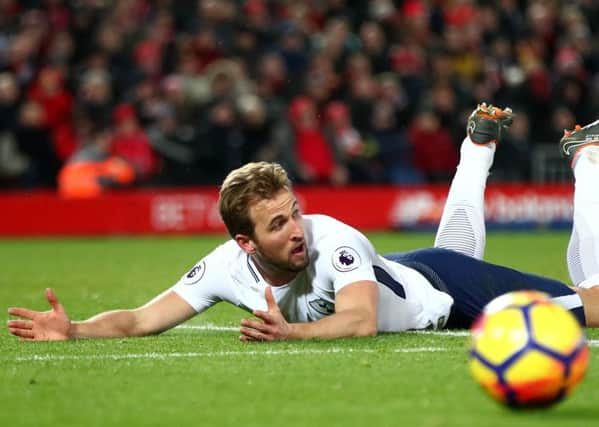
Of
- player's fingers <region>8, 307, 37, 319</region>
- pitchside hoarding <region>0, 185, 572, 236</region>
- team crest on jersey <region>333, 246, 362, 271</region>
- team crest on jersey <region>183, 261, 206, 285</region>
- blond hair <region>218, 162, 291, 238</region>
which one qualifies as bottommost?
pitchside hoarding <region>0, 185, 572, 236</region>

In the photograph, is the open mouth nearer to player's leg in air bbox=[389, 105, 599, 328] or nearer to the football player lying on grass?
the football player lying on grass

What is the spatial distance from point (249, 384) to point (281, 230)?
121cm

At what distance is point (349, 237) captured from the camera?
22.9ft

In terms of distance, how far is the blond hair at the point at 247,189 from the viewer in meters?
6.66

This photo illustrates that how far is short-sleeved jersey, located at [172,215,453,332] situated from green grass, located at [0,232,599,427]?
0.21 meters

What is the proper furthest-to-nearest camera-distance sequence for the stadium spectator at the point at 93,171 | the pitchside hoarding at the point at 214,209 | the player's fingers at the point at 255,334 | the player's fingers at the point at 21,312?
the pitchside hoarding at the point at 214,209 → the stadium spectator at the point at 93,171 → the player's fingers at the point at 21,312 → the player's fingers at the point at 255,334

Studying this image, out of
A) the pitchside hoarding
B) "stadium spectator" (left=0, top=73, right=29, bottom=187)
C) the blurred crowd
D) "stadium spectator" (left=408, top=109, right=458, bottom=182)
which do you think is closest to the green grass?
"stadium spectator" (left=0, top=73, right=29, bottom=187)

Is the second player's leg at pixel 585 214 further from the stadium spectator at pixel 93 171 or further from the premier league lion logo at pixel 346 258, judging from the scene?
the stadium spectator at pixel 93 171

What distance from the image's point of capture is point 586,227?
8.02m

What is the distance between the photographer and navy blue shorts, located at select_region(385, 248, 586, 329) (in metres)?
7.31

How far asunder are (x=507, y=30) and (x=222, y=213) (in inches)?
689

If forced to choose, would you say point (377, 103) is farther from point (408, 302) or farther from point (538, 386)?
point (538, 386)

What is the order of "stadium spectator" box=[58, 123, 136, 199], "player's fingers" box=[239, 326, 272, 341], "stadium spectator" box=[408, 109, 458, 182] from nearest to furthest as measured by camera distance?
"player's fingers" box=[239, 326, 272, 341] < "stadium spectator" box=[58, 123, 136, 199] < "stadium spectator" box=[408, 109, 458, 182]

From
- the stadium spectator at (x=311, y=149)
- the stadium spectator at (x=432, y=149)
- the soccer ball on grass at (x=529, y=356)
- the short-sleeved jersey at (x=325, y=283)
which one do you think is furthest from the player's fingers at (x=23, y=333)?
the stadium spectator at (x=432, y=149)
